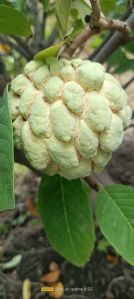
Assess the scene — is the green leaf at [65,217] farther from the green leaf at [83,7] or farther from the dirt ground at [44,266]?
the dirt ground at [44,266]

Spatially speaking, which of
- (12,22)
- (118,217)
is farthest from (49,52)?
(118,217)

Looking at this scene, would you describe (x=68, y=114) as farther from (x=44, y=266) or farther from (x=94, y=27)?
(x=44, y=266)

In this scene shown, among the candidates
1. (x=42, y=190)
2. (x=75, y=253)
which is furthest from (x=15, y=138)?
(x=75, y=253)

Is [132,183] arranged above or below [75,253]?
below

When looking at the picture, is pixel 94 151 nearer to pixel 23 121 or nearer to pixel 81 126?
pixel 81 126

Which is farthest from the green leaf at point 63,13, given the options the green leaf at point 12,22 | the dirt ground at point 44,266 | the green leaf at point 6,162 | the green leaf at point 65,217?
the dirt ground at point 44,266

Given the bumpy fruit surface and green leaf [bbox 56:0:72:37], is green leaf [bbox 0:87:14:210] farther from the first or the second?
green leaf [bbox 56:0:72:37]
